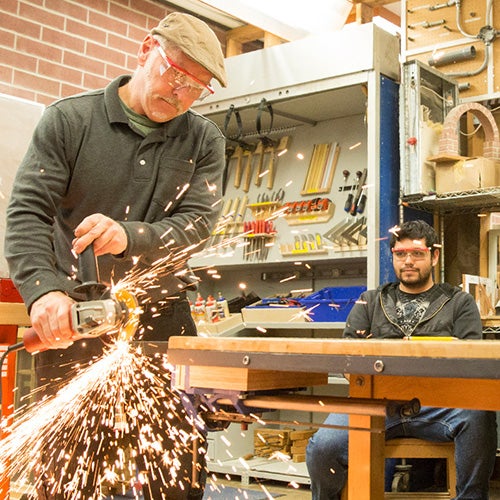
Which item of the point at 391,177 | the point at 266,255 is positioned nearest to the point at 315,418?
the point at 266,255

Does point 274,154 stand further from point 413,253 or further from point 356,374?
point 356,374

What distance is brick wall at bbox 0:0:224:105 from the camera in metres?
5.00

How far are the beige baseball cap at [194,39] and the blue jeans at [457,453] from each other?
1.52 meters

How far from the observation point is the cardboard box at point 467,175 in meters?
4.13

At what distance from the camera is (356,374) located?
1608mm

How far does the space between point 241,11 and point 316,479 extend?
280cm

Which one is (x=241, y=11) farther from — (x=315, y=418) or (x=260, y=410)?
(x=260, y=410)

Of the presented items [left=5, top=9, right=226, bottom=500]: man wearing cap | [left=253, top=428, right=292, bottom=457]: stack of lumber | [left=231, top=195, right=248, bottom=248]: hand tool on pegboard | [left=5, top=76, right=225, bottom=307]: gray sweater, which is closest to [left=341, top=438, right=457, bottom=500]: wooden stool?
[left=5, top=9, right=226, bottom=500]: man wearing cap

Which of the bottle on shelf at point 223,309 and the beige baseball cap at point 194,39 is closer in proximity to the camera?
the beige baseball cap at point 194,39

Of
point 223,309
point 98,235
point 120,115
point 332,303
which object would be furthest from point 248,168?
point 98,235

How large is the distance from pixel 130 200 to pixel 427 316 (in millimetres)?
1873

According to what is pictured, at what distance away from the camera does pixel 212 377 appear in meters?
1.75

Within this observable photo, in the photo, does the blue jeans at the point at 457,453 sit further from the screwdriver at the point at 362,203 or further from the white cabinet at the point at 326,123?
the screwdriver at the point at 362,203

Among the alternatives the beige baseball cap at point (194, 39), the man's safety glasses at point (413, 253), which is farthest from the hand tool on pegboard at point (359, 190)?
the beige baseball cap at point (194, 39)
